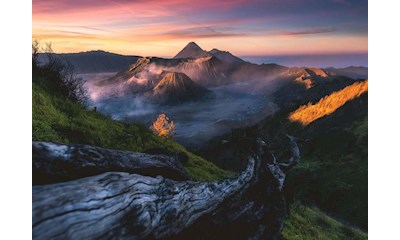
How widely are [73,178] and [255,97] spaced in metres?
Answer: 6.64

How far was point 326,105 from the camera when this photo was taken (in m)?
13.8

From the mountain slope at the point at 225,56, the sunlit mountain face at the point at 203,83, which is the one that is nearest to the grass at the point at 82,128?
the sunlit mountain face at the point at 203,83

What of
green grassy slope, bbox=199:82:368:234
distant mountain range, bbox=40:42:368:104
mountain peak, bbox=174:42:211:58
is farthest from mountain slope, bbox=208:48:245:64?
green grassy slope, bbox=199:82:368:234

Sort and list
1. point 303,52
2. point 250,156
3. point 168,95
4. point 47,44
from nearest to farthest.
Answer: point 250,156, point 47,44, point 303,52, point 168,95

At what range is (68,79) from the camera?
34.6 feet

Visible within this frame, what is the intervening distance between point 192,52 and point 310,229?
644 cm

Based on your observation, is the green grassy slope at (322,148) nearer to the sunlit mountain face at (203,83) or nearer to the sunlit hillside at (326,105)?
the sunlit mountain face at (203,83)

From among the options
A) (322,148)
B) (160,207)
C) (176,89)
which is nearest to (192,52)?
(176,89)

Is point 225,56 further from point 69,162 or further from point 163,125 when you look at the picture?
point 69,162

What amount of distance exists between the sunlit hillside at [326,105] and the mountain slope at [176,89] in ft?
8.60

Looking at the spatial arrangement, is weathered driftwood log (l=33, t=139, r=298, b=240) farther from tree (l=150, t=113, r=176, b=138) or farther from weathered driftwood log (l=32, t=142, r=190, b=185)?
tree (l=150, t=113, r=176, b=138)
